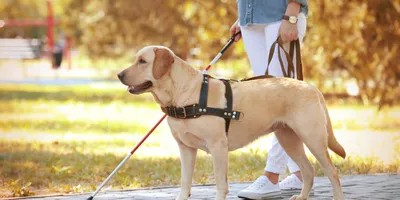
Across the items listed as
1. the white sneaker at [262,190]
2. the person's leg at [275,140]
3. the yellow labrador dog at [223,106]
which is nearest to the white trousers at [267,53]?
the person's leg at [275,140]

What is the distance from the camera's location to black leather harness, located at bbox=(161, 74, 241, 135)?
5.75 m

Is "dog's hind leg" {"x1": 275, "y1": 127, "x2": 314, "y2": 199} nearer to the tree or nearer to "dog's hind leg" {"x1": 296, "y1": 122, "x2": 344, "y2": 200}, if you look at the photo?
"dog's hind leg" {"x1": 296, "y1": 122, "x2": 344, "y2": 200}

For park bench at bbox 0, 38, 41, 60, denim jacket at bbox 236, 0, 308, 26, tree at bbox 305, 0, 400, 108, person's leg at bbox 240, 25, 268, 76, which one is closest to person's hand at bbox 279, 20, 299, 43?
denim jacket at bbox 236, 0, 308, 26

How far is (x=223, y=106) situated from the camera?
5840mm

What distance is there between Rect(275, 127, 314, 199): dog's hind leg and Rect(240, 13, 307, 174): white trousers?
326 mm

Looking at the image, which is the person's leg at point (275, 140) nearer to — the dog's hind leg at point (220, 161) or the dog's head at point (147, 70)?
the dog's hind leg at point (220, 161)

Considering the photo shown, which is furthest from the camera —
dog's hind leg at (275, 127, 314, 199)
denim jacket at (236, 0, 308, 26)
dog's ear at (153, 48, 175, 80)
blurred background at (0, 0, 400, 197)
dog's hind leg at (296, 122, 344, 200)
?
blurred background at (0, 0, 400, 197)

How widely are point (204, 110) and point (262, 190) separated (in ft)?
4.04

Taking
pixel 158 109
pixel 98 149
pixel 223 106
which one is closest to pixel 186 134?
pixel 223 106

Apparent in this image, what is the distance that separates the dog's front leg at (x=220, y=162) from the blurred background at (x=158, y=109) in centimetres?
184

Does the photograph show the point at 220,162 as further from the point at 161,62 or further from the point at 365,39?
the point at 365,39

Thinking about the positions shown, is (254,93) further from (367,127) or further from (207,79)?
(367,127)

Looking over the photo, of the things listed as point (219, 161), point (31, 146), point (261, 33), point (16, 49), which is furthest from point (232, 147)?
point (16, 49)

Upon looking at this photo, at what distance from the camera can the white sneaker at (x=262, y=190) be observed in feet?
21.7
